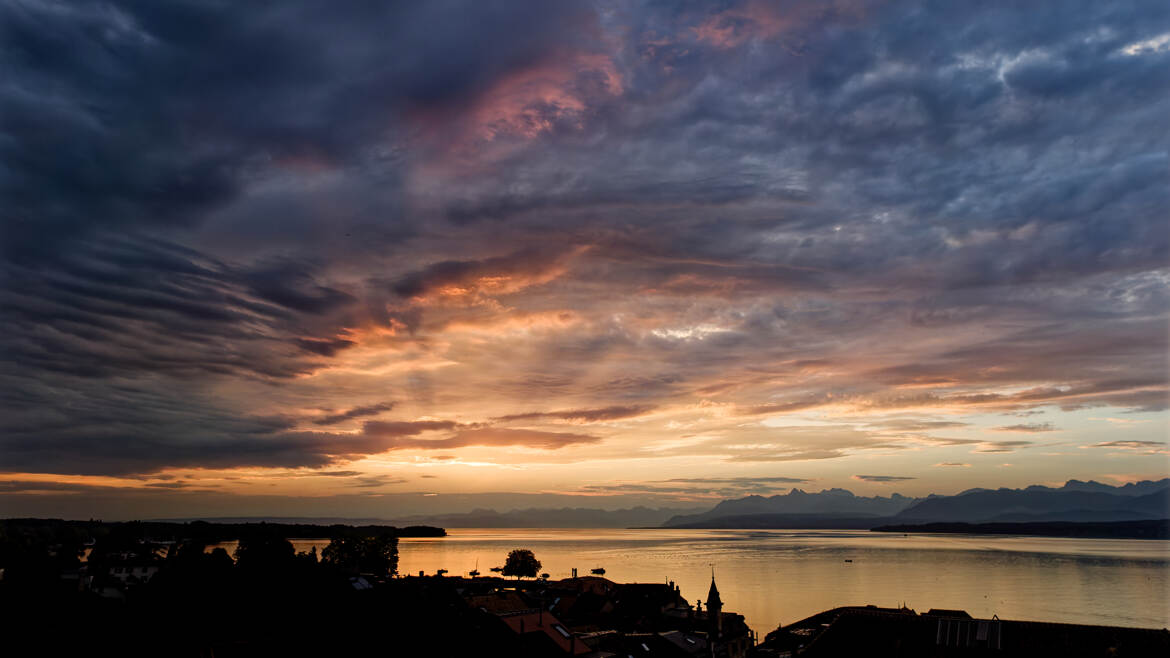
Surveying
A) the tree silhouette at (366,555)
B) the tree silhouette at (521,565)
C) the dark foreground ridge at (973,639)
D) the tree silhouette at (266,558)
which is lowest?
the tree silhouette at (521,565)

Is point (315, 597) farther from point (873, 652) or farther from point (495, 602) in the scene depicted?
point (873, 652)

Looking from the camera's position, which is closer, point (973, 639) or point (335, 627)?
point (335, 627)

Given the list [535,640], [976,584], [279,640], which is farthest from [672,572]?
[279,640]

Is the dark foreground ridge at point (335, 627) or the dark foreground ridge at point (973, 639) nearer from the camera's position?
the dark foreground ridge at point (335, 627)

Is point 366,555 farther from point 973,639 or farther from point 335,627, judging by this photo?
point 973,639

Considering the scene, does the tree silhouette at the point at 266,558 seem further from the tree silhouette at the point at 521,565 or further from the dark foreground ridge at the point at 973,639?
the tree silhouette at the point at 521,565

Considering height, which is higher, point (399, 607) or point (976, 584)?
point (399, 607)

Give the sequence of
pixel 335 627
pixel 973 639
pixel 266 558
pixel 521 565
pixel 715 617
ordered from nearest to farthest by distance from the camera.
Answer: pixel 335 627
pixel 973 639
pixel 266 558
pixel 715 617
pixel 521 565

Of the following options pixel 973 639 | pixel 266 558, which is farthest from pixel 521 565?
pixel 973 639

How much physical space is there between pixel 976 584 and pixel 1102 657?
14548 cm

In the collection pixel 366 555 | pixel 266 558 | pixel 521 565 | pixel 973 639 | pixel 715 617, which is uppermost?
pixel 266 558

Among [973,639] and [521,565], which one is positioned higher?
[973,639]

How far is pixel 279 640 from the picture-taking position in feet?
141

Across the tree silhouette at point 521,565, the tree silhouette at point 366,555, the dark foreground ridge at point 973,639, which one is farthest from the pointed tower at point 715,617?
the tree silhouette at point 521,565
